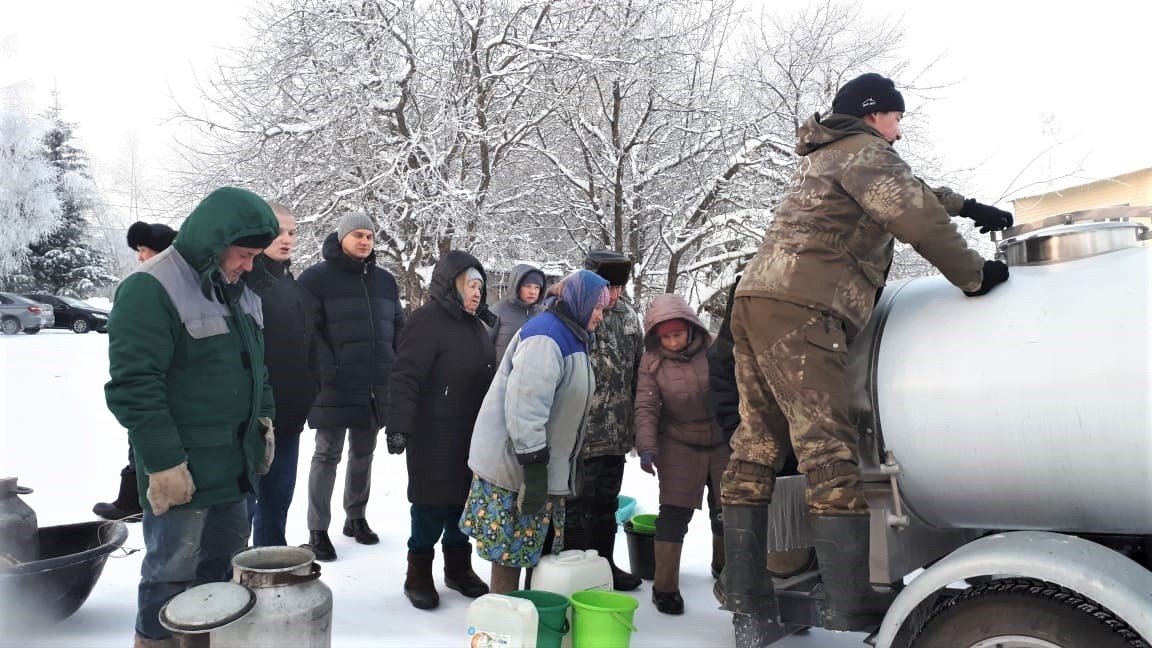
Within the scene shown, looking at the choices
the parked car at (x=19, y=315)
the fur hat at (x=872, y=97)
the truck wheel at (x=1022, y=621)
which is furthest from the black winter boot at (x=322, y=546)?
the parked car at (x=19, y=315)

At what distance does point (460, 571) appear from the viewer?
4.45 metres

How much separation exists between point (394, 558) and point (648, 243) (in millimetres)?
9174

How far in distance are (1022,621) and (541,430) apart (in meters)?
1.93

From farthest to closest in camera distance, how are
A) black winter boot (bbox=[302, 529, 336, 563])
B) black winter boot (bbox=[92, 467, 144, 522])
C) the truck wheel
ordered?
black winter boot (bbox=[92, 467, 144, 522]) → black winter boot (bbox=[302, 529, 336, 563]) → the truck wheel

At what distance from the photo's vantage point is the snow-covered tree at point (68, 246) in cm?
3162

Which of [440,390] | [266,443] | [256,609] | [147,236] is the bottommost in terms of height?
A: [256,609]

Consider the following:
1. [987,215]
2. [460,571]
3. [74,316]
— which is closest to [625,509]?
[460,571]

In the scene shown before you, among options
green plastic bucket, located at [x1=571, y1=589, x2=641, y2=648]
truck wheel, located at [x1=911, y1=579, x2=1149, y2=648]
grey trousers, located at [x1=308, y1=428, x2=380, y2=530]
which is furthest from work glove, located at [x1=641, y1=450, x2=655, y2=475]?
truck wheel, located at [x1=911, y1=579, x2=1149, y2=648]

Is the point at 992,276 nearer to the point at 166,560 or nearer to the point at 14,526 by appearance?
the point at 166,560

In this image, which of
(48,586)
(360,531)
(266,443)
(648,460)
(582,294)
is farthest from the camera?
(360,531)

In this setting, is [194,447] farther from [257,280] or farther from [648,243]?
[648,243]

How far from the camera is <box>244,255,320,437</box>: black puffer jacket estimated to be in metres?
4.38

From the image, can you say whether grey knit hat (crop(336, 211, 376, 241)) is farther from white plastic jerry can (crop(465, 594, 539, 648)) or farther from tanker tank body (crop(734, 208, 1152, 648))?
tanker tank body (crop(734, 208, 1152, 648))

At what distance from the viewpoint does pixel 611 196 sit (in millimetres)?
12781
